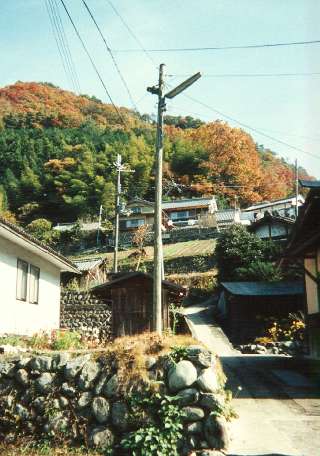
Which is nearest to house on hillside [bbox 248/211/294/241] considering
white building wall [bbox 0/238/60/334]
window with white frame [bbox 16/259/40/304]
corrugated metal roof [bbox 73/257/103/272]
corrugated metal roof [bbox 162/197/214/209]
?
corrugated metal roof [bbox 73/257/103/272]

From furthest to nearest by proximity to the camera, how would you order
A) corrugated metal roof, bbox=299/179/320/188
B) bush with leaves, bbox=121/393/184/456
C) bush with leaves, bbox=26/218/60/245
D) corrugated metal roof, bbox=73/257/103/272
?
bush with leaves, bbox=26/218/60/245
corrugated metal roof, bbox=73/257/103/272
corrugated metal roof, bbox=299/179/320/188
bush with leaves, bbox=121/393/184/456

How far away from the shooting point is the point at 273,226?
39.1 m

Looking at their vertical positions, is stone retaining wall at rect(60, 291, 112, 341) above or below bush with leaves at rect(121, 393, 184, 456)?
above

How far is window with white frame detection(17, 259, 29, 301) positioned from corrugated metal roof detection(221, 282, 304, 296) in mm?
10300

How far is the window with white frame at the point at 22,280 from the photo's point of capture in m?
14.7

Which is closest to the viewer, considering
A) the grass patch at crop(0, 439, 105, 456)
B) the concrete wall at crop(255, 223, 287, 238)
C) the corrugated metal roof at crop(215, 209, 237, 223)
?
the grass patch at crop(0, 439, 105, 456)

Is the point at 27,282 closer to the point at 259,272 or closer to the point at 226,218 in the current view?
the point at 259,272

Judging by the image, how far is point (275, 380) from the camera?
437 inches

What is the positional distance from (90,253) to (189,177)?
24899 millimetres

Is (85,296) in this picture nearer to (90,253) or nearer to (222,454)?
(222,454)

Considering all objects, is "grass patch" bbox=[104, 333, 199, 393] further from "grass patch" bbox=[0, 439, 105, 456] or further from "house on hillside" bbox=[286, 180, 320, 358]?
"house on hillside" bbox=[286, 180, 320, 358]

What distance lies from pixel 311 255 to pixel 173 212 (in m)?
46.1

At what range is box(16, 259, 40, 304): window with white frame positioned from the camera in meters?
14.8

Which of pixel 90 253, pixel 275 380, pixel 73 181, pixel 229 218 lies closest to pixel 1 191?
pixel 73 181
